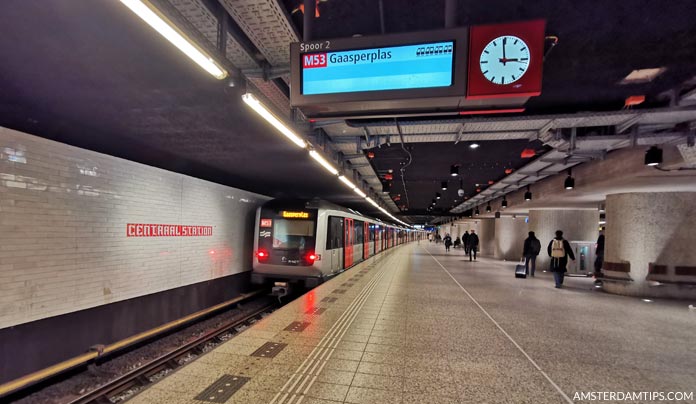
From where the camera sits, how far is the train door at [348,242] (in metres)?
11.1

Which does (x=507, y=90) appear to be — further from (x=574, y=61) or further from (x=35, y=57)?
(x=35, y=57)

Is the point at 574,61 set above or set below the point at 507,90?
above

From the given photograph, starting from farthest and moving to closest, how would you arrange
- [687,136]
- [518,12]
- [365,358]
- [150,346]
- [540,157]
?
[540,157]
[150,346]
[687,136]
[365,358]
[518,12]

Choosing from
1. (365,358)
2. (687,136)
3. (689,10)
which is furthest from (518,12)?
(687,136)

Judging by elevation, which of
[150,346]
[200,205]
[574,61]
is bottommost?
[150,346]

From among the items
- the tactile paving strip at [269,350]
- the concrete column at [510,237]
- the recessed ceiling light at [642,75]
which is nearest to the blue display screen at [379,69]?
the tactile paving strip at [269,350]

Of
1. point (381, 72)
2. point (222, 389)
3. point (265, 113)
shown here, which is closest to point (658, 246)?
point (381, 72)

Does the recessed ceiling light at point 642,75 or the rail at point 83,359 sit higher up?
the recessed ceiling light at point 642,75

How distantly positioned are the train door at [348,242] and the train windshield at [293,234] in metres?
2.49

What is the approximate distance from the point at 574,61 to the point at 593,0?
1.01 meters

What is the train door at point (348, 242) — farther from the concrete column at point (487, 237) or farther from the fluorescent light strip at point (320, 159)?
the concrete column at point (487, 237)

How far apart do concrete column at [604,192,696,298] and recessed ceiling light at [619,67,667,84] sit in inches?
219

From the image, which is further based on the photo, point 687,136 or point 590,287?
point 590,287

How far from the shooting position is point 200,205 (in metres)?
7.80
